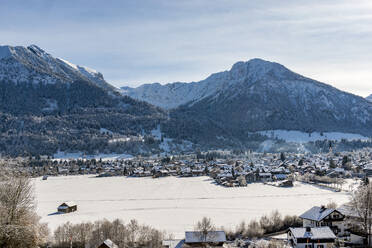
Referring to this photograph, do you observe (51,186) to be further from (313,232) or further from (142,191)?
(313,232)

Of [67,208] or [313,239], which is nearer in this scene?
[313,239]

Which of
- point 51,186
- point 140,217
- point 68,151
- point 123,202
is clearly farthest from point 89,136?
point 140,217

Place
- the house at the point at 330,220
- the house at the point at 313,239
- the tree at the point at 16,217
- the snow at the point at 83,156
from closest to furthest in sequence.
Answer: the tree at the point at 16,217, the house at the point at 313,239, the house at the point at 330,220, the snow at the point at 83,156

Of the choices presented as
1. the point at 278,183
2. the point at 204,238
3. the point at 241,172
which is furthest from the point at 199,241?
the point at 241,172

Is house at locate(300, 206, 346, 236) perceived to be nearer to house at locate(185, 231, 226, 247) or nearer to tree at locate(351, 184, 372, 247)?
tree at locate(351, 184, 372, 247)

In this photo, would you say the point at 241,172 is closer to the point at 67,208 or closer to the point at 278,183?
the point at 278,183

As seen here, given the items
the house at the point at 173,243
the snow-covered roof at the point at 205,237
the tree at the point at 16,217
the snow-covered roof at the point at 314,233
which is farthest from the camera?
the snow-covered roof at the point at 314,233

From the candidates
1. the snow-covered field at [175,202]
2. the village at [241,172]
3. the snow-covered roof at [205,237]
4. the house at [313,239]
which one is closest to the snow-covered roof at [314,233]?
the house at [313,239]

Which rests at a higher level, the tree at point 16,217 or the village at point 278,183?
the tree at point 16,217

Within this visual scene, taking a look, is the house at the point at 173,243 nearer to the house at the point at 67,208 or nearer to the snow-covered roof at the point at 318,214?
the snow-covered roof at the point at 318,214
